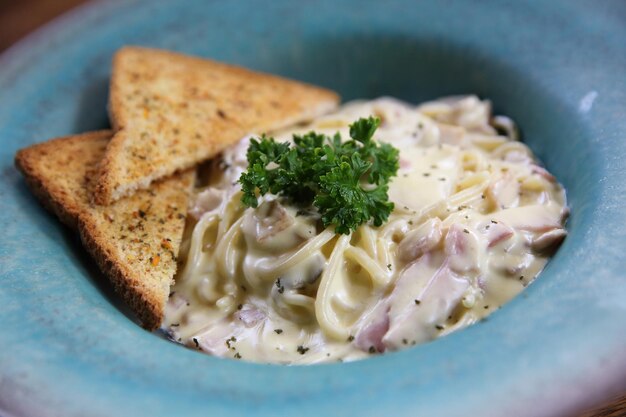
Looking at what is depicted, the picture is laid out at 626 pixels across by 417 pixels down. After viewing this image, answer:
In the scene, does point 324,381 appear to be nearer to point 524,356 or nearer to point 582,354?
point 524,356

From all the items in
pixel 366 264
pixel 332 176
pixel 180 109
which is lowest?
pixel 366 264

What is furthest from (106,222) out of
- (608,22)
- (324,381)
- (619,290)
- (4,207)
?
(608,22)

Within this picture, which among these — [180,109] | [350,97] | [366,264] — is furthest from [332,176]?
[350,97]

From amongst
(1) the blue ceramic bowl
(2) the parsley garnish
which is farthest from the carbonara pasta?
(1) the blue ceramic bowl

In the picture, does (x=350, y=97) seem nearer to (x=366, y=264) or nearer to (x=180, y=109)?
(x=180, y=109)

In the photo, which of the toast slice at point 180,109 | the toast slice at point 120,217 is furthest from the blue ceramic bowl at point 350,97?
the toast slice at point 180,109

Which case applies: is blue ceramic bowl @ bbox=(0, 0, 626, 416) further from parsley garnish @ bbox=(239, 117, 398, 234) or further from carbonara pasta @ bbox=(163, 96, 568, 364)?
parsley garnish @ bbox=(239, 117, 398, 234)

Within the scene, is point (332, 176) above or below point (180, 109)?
above
